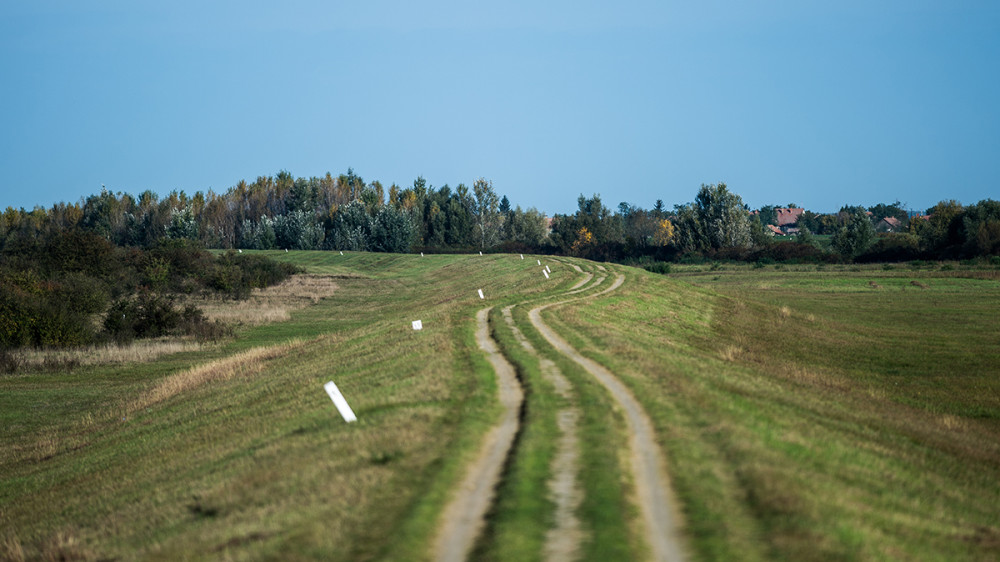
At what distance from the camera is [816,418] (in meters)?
18.4

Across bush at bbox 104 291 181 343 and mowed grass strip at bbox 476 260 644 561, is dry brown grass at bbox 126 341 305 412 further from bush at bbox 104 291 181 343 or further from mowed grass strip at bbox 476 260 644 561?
bush at bbox 104 291 181 343

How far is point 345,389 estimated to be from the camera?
2197 centimetres

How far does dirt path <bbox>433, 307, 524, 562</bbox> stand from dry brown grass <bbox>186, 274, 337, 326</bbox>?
149 ft

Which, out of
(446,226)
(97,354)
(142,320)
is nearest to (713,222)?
(446,226)

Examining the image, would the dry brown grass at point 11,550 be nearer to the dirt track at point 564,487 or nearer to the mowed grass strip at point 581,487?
the dirt track at point 564,487

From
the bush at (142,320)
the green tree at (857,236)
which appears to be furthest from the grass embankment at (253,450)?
the green tree at (857,236)

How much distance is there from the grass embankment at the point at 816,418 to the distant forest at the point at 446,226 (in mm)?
55595

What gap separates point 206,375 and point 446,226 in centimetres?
12152

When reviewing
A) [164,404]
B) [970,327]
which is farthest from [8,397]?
[970,327]

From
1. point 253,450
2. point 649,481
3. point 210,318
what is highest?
point 649,481

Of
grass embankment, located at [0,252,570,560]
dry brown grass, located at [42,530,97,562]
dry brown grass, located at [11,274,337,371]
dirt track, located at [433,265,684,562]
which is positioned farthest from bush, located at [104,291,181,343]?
dirt track, located at [433,265,684,562]

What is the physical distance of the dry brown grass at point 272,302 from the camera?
60.1 meters

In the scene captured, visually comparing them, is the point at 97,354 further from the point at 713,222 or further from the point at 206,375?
the point at 713,222

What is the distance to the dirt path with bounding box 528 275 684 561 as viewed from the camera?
9188mm
